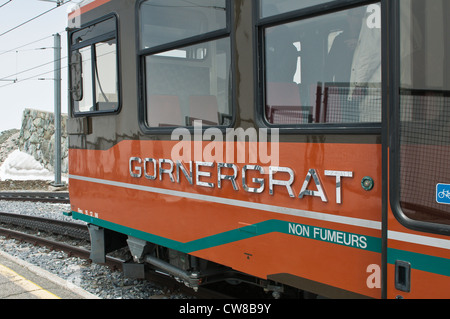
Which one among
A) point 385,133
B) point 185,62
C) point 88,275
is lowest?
point 88,275

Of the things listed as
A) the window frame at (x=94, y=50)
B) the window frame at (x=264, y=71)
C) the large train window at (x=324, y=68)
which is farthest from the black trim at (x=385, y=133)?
the window frame at (x=94, y=50)

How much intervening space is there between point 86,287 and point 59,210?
637 cm

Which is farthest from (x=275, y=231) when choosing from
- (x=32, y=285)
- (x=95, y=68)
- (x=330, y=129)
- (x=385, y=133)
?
(x=32, y=285)

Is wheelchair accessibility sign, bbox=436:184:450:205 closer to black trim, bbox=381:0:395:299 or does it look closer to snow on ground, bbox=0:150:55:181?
black trim, bbox=381:0:395:299

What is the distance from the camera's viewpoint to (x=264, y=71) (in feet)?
10.0

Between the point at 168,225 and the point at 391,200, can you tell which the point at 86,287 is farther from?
the point at 391,200

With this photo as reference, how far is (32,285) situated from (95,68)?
2.59m

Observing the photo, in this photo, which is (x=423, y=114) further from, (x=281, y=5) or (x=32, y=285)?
(x=32, y=285)

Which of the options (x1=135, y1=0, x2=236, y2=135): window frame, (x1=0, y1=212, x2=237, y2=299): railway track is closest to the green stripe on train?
(x1=135, y1=0, x2=236, y2=135): window frame

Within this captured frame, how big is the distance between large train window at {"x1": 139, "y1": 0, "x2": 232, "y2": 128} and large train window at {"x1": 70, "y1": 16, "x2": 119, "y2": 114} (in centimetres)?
60

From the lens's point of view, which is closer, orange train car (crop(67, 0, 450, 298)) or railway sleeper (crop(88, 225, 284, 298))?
orange train car (crop(67, 0, 450, 298))

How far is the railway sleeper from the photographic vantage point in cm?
399

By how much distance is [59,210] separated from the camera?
1114 cm

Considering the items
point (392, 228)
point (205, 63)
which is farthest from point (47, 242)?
point (392, 228)
